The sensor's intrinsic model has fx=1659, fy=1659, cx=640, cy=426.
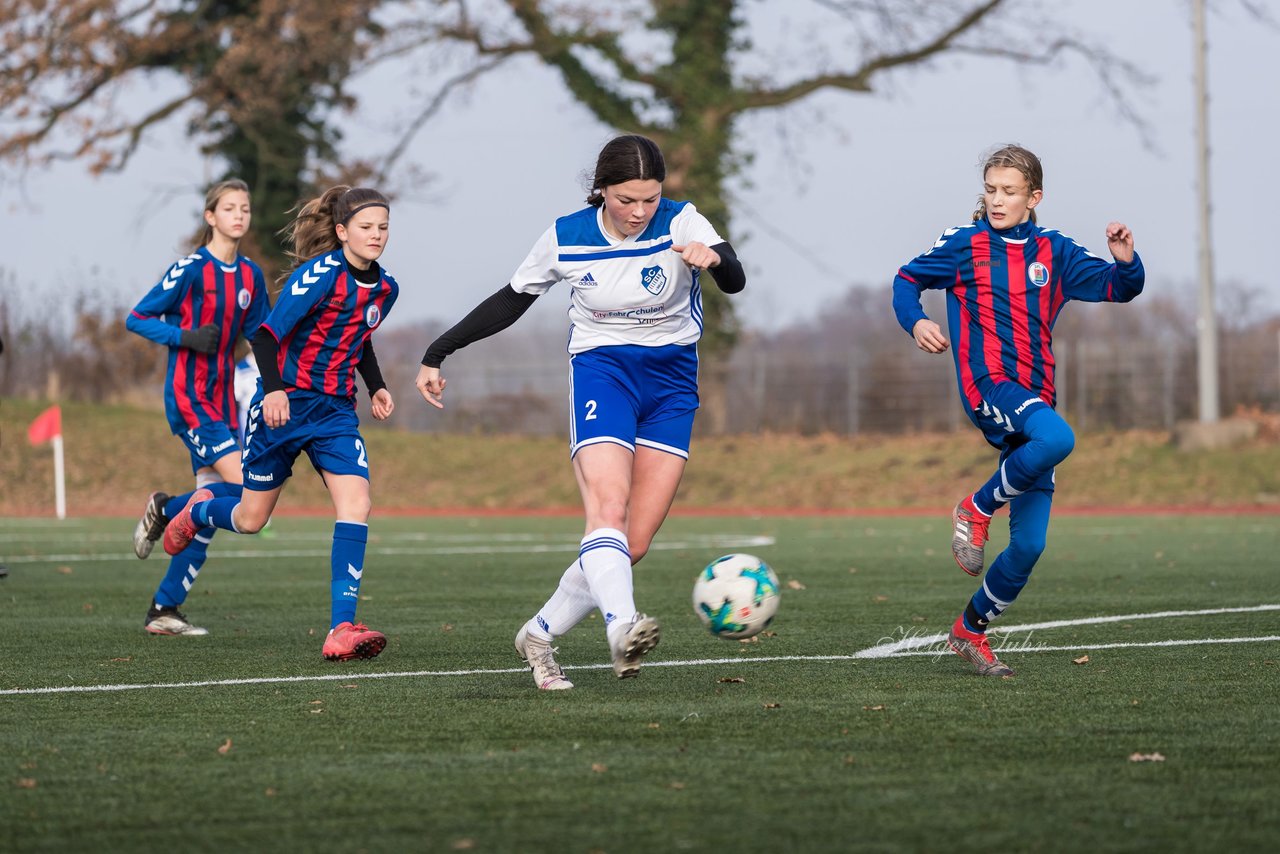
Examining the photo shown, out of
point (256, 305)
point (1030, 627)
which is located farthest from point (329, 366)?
point (1030, 627)

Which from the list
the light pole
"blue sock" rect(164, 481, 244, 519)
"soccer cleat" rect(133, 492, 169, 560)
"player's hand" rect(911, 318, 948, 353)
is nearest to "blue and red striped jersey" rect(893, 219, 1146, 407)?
"player's hand" rect(911, 318, 948, 353)

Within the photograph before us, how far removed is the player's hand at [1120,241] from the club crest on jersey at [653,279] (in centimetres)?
177

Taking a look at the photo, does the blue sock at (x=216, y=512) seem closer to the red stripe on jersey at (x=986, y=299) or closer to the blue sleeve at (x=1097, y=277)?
the red stripe on jersey at (x=986, y=299)

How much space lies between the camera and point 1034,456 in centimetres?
610

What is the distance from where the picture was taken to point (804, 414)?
3297 centimetres

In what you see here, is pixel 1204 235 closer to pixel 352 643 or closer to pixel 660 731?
pixel 352 643

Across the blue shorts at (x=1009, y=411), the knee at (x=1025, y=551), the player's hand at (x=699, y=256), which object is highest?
the player's hand at (x=699, y=256)

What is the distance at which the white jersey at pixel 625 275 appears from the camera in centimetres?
590

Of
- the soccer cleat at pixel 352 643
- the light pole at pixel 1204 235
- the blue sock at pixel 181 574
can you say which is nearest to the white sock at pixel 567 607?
the soccer cleat at pixel 352 643

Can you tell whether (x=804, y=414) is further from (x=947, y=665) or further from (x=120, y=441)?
(x=947, y=665)

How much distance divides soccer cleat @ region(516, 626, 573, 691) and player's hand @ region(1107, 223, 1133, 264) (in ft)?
8.64

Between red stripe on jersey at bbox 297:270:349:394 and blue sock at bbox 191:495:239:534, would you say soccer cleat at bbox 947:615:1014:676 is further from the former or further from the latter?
blue sock at bbox 191:495:239:534

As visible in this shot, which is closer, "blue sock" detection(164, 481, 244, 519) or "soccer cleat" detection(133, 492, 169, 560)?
"blue sock" detection(164, 481, 244, 519)

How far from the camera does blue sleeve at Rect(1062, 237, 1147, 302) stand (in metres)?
6.46
